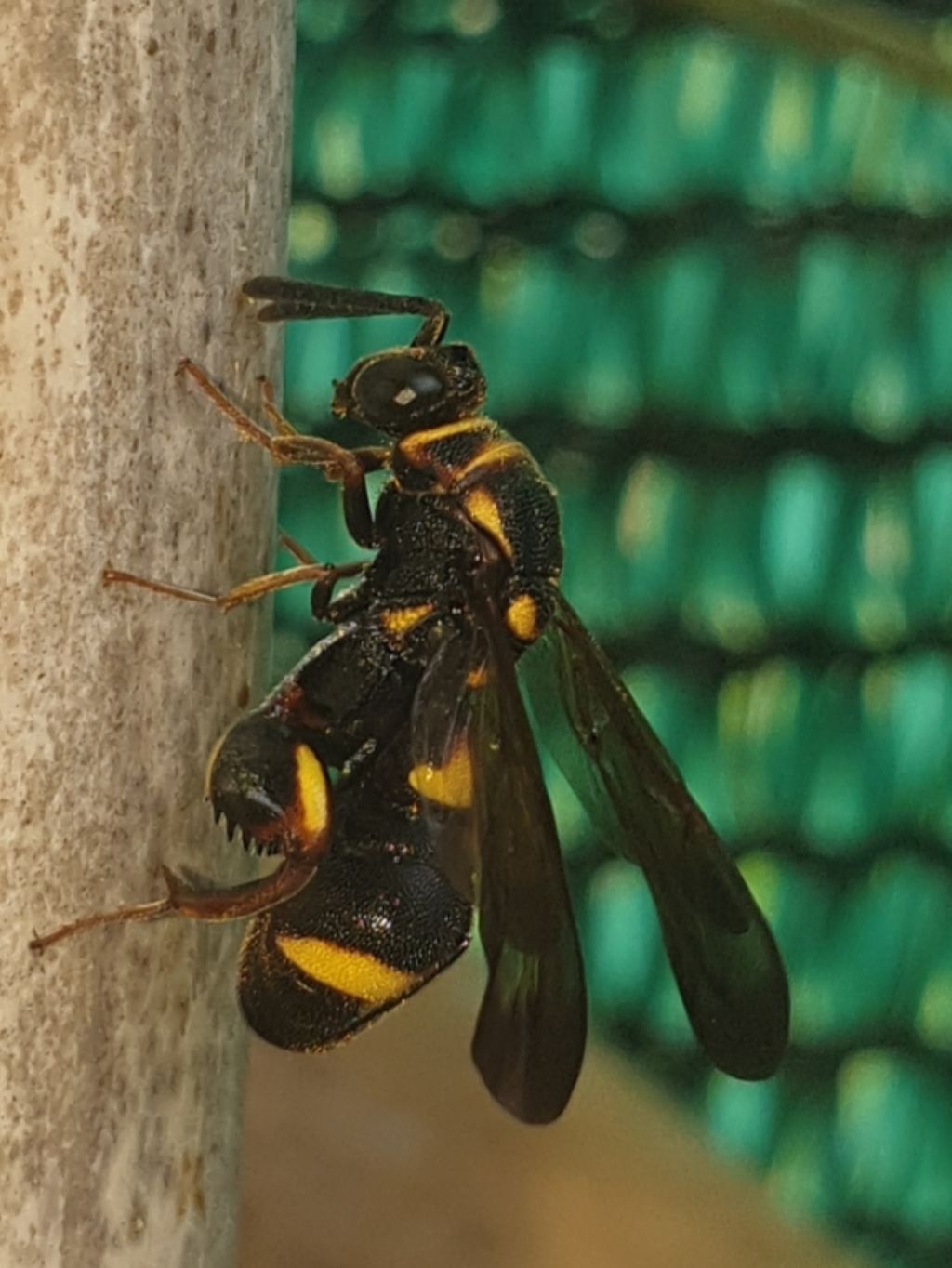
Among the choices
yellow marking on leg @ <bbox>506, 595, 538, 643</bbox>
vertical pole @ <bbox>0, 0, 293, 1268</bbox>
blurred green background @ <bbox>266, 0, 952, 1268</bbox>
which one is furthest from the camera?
blurred green background @ <bbox>266, 0, 952, 1268</bbox>

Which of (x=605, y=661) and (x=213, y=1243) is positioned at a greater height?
(x=605, y=661)

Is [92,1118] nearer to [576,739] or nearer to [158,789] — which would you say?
[158,789]

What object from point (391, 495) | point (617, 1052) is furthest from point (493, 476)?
point (617, 1052)

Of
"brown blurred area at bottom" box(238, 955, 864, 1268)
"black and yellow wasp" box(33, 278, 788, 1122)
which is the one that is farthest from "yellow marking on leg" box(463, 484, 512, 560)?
"brown blurred area at bottom" box(238, 955, 864, 1268)

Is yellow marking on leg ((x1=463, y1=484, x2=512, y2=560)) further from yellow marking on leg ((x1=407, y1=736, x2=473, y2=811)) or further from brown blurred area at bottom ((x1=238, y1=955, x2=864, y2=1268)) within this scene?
brown blurred area at bottom ((x1=238, y1=955, x2=864, y2=1268))

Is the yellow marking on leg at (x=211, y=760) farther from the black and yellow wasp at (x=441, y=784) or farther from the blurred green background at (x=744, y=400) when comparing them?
the blurred green background at (x=744, y=400)

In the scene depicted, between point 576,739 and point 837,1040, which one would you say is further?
point 837,1040

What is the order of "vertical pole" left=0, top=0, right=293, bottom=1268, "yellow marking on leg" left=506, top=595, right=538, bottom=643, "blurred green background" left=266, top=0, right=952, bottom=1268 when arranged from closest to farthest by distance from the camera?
"vertical pole" left=0, top=0, right=293, bottom=1268 < "yellow marking on leg" left=506, top=595, right=538, bottom=643 < "blurred green background" left=266, top=0, right=952, bottom=1268
